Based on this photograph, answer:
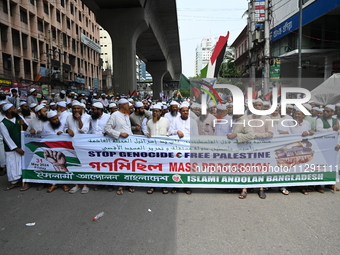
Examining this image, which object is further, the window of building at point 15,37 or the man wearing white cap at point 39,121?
the window of building at point 15,37

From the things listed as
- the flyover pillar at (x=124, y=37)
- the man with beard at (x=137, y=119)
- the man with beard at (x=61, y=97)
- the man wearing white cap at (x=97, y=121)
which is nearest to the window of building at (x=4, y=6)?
the flyover pillar at (x=124, y=37)

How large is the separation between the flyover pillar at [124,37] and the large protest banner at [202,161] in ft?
49.4

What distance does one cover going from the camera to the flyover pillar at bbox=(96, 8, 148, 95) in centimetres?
1941

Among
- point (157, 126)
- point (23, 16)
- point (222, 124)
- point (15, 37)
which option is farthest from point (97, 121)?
point (23, 16)

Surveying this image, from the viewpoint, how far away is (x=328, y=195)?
16.4 feet

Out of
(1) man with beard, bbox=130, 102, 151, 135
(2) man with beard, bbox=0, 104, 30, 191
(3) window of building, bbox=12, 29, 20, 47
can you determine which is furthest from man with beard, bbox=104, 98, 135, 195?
(3) window of building, bbox=12, 29, 20, 47

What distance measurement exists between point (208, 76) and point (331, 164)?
323cm

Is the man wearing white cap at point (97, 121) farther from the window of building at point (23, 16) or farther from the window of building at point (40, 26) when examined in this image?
the window of building at point (40, 26)

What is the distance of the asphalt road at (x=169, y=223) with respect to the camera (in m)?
3.29

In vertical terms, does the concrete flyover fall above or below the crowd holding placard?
above

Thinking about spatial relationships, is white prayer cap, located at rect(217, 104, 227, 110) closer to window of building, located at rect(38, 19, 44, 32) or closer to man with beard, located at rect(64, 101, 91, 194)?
man with beard, located at rect(64, 101, 91, 194)

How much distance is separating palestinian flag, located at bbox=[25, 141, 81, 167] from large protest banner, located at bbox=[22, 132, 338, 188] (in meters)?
0.02

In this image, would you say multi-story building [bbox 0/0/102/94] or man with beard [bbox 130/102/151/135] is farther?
multi-story building [bbox 0/0/102/94]

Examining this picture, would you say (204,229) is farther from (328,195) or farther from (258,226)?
(328,195)
